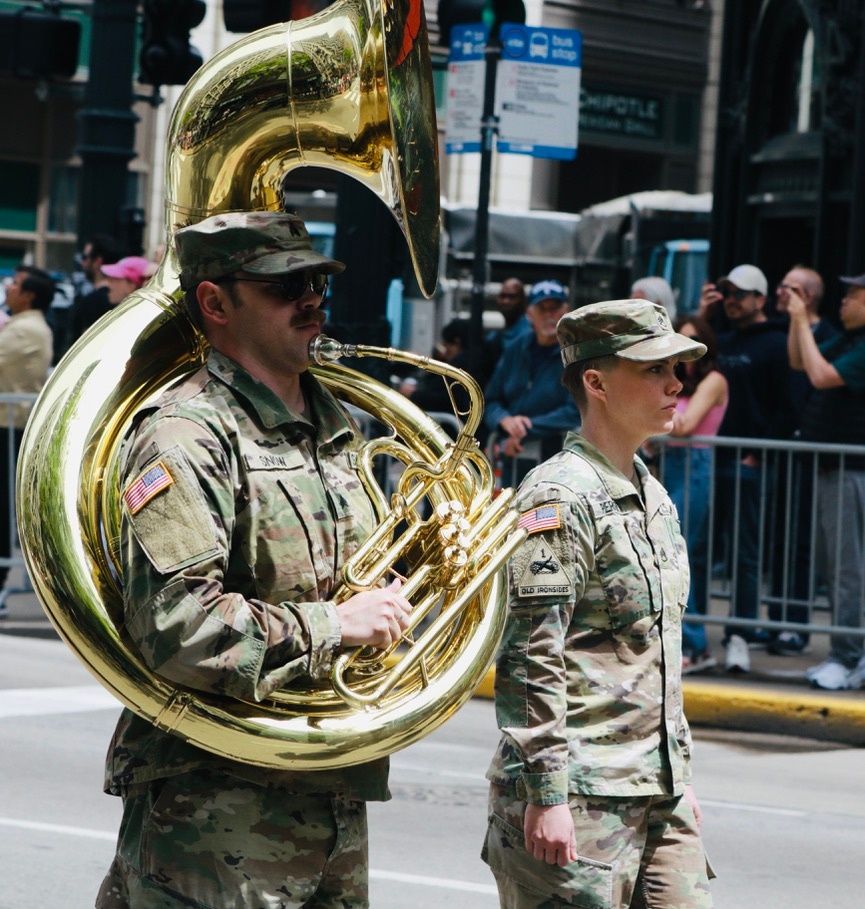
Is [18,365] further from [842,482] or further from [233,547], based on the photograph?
[233,547]

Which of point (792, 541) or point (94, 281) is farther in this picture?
point (94, 281)

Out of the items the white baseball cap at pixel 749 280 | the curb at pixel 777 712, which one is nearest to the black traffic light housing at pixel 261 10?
the white baseball cap at pixel 749 280

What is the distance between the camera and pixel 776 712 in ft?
28.1

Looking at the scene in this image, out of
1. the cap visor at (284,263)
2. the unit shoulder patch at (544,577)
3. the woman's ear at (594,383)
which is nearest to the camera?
the cap visor at (284,263)

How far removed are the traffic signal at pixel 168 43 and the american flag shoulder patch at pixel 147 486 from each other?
9730mm

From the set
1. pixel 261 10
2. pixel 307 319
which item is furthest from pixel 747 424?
pixel 307 319

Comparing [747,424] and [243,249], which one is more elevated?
[243,249]

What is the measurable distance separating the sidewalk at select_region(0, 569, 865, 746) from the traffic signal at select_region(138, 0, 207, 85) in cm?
523

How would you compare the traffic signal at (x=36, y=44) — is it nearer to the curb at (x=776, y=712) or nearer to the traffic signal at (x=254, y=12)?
the traffic signal at (x=254, y=12)

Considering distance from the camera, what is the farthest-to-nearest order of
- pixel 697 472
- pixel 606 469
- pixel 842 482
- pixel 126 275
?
pixel 126 275 < pixel 697 472 < pixel 842 482 < pixel 606 469

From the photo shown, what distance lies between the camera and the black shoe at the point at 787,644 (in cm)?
970

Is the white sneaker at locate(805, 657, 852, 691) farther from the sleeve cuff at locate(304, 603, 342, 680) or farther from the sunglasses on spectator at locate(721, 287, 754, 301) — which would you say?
the sleeve cuff at locate(304, 603, 342, 680)

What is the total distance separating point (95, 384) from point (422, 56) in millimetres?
909

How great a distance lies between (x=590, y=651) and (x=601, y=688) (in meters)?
0.08
